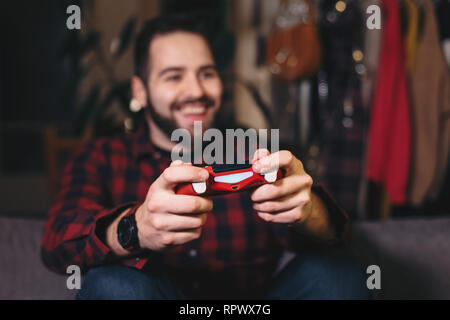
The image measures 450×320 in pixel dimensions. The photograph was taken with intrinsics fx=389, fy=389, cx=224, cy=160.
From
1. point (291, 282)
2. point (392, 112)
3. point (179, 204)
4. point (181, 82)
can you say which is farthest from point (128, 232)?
point (392, 112)

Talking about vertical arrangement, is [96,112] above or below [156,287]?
above

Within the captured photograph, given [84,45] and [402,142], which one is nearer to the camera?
[402,142]

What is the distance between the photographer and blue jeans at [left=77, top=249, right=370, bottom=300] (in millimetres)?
514

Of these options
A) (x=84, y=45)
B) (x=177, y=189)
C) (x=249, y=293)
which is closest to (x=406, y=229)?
(x=249, y=293)

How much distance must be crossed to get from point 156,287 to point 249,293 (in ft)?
0.74

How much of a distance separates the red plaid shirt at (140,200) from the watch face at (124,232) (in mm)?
67

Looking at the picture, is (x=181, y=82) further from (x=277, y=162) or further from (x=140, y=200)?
(x=277, y=162)

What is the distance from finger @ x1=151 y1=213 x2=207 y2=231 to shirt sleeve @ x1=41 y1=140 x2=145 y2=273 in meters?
0.11

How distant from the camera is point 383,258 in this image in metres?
0.85

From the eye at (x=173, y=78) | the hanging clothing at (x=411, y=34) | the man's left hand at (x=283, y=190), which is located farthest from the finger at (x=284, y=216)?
the hanging clothing at (x=411, y=34)

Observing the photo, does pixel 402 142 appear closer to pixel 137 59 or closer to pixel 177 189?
pixel 137 59

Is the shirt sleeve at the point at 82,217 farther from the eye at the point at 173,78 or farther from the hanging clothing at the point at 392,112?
the hanging clothing at the point at 392,112

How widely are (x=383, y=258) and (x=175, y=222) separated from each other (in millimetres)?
602

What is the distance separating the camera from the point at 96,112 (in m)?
1.45
